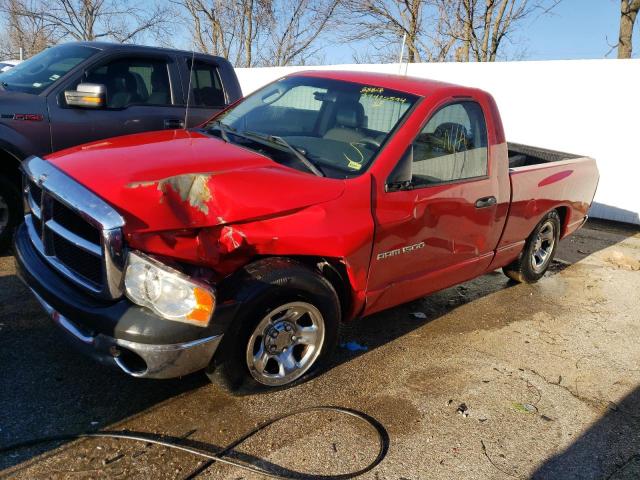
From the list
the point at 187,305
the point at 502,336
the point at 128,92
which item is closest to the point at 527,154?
the point at 502,336

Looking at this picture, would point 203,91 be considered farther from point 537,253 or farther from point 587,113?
point 587,113

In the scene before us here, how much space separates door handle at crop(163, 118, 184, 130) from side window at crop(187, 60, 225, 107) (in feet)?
1.22

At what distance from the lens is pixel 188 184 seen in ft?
9.59

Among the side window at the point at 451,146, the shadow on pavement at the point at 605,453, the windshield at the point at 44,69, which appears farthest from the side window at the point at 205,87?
the shadow on pavement at the point at 605,453

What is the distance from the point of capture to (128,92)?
18.4ft

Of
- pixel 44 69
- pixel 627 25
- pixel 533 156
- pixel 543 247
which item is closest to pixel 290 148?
pixel 44 69

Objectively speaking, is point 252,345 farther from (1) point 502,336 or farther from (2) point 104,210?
(1) point 502,336

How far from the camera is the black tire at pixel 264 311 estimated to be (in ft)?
9.43

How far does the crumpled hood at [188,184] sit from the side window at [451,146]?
78 centimetres

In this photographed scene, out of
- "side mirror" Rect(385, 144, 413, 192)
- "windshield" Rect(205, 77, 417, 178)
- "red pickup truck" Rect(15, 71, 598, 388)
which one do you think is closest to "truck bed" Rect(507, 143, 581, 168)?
"red pickup truck" Rect(15, 71, 598, 388)

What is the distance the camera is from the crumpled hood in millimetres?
2799

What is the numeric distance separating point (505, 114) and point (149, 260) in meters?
9.04

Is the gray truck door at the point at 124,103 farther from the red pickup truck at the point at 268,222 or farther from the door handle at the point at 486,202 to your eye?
the door handle at the point at 486,202

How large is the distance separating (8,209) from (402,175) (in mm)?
3511
